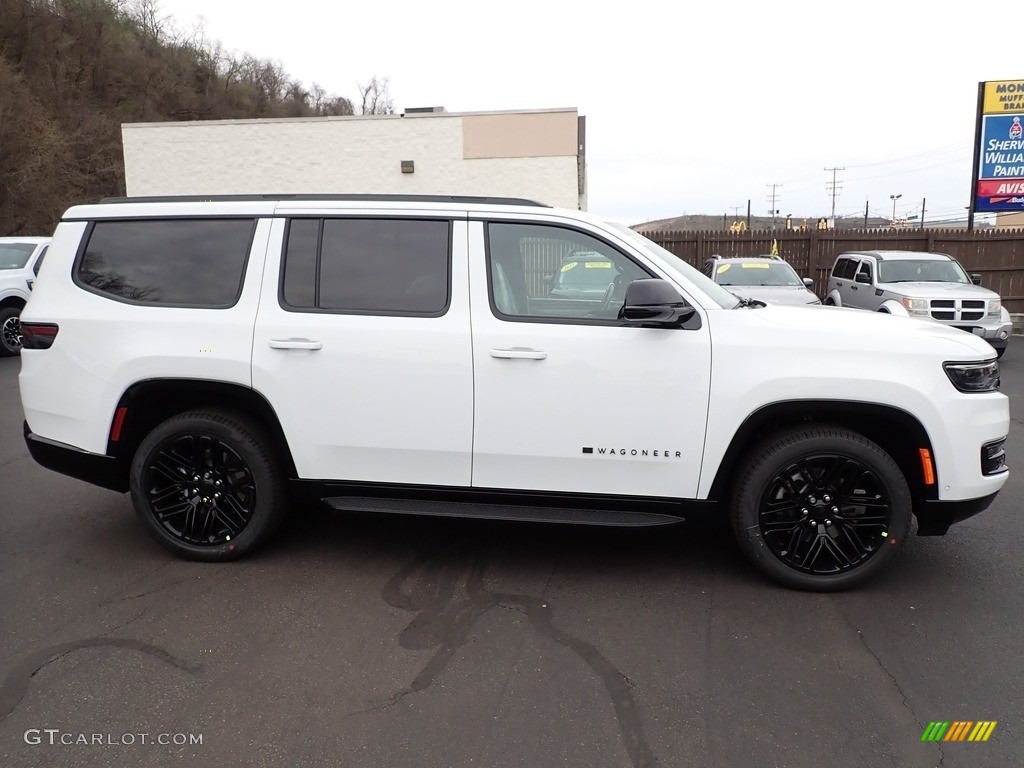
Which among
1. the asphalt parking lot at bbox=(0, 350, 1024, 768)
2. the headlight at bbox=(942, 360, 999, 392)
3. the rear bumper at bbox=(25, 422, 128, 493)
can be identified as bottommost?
the asphalt parking lot at bbox=(0, 350, 1024, 768)

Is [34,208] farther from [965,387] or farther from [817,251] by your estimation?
[965,387]

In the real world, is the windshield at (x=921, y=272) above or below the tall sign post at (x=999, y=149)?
below

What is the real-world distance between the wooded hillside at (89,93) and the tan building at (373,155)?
7431mm

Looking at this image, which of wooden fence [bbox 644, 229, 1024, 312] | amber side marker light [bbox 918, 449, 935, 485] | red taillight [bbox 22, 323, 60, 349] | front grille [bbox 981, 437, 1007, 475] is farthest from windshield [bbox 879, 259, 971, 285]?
red taillight [bbox 22, 323, 60, 349]

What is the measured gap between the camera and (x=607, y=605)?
3586 millimetres

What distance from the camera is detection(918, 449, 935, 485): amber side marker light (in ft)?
11.5

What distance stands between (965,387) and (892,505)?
2.19 ft

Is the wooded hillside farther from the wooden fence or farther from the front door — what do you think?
the front door

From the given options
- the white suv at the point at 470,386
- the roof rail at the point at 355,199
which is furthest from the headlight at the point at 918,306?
the roof rail at the point at 355,199

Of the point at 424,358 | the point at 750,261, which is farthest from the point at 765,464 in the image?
the point at 750,261

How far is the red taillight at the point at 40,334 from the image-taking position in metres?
3.97

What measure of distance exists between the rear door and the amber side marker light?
2213 millimetres

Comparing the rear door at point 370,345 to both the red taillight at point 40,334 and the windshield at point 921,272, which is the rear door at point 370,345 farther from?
the windshield at point 921,272

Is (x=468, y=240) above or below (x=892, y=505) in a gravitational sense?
above
